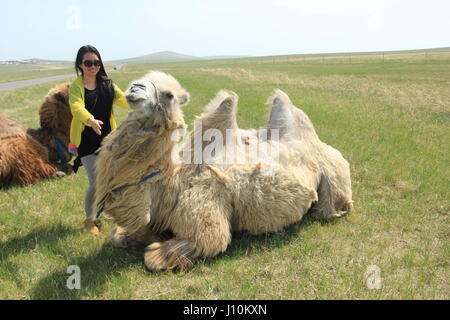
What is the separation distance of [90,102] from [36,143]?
2.52 meters

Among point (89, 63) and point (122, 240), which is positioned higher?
point (89, 63)

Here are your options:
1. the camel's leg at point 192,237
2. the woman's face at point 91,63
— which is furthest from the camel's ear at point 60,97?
the camel's leg at point 192,237

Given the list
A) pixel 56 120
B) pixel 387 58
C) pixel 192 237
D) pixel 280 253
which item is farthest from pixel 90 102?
pixel 387 58

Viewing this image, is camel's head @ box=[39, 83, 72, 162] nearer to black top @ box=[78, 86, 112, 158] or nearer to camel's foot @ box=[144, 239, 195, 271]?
black top @ box=[78, 86, 112, 158]

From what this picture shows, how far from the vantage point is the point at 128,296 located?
3373 millimetres

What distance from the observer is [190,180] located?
156 inches

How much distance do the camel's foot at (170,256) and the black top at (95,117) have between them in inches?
63.8

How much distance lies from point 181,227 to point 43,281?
1.34 metres

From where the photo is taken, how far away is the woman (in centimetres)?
427

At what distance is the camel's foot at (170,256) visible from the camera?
3.67m

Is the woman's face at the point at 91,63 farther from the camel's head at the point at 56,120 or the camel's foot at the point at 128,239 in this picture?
the camel's head at the point at 56,120

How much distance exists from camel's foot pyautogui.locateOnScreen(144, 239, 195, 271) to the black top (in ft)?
5.32

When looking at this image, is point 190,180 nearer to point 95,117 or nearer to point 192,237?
point 192,237
